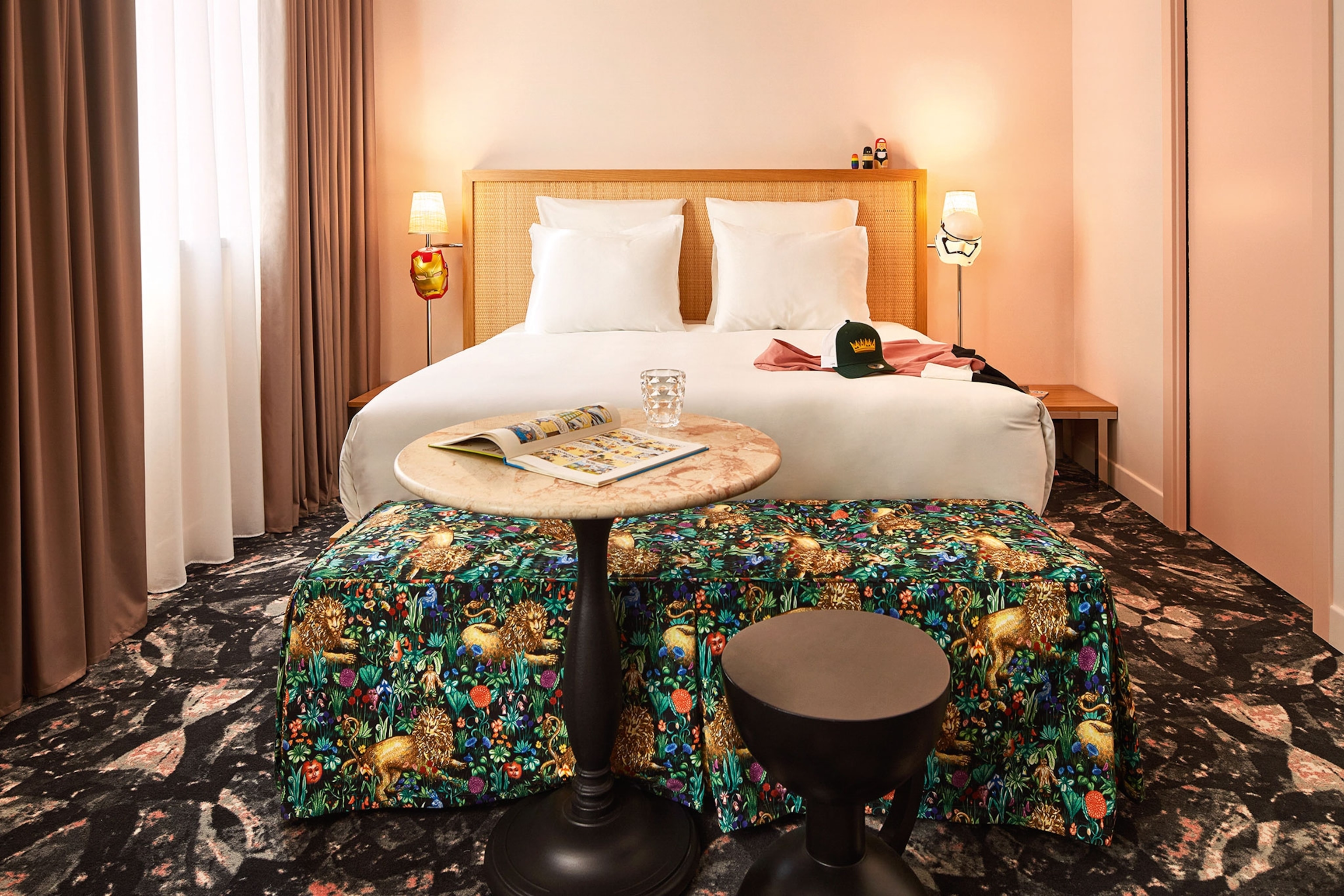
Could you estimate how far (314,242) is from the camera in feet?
10.7

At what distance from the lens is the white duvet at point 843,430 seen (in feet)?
6.16

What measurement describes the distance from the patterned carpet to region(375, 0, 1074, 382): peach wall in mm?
2446

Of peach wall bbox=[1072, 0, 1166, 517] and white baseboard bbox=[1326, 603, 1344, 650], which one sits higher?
peach wall bbox=[1072, 0, 1166, 517]

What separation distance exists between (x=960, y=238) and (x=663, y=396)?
252cm

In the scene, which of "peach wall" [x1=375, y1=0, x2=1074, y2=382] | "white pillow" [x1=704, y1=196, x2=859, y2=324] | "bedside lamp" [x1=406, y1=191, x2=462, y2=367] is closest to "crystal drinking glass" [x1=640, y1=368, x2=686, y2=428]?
"white pillow" [x1=704, y1=196, x2=859, y2=324]

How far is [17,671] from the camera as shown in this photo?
5.81 feet

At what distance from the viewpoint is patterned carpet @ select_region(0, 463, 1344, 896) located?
1294mm

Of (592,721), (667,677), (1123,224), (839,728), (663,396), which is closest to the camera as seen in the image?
(839,728)

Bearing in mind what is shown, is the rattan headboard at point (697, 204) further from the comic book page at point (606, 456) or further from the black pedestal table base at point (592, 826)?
the black pedestal table base at point (592, 826)

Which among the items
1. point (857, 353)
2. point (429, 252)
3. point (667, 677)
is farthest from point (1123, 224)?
point (667, 677)

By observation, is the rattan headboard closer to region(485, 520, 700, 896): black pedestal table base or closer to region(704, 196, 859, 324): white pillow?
region(704, 196, 859, 324): white pillow

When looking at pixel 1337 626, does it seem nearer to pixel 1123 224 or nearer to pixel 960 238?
pixel 1123 224

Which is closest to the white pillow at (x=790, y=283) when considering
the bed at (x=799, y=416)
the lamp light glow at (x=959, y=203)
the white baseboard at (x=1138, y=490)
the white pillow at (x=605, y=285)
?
the white pillow at (x=605, y=285)

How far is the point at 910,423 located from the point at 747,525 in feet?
1.64
